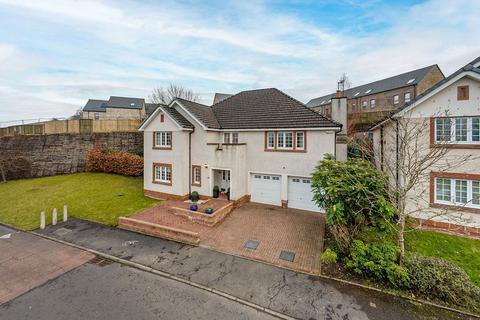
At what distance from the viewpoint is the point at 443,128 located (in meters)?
11.6

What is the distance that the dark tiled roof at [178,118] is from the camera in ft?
55.5

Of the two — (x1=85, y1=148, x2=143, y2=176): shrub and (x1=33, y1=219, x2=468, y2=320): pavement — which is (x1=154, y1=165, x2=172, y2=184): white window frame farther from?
(x1=85, y1=148, x2=143, y2=176): shrub

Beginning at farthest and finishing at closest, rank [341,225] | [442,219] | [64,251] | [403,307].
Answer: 1. [442,219]
2. [64,251]
3. [341,225]
4. [403,307]

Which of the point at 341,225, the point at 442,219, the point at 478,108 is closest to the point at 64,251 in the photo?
the point at 341,225

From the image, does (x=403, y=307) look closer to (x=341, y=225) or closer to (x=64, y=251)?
(x=341, y=225)

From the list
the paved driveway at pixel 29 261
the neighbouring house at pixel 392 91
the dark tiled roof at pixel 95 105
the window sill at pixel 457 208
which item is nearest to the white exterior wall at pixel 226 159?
the window sill at pixel 457 208

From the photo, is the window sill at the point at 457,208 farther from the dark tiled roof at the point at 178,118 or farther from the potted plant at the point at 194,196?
the dark tiled roof at the point at 178,118

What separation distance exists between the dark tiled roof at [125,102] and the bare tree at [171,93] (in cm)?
386

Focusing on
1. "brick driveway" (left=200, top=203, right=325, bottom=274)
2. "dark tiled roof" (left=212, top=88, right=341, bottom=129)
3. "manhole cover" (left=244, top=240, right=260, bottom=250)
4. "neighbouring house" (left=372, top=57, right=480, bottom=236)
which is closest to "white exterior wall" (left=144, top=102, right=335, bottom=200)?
"dark tiled roof" (left=212, top=88, right=341, bottom=129)

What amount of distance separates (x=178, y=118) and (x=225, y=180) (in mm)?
6253

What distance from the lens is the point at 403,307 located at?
23.1 ft

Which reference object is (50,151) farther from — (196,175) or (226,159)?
(226,159)

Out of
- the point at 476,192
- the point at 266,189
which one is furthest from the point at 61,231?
the point at 476,192

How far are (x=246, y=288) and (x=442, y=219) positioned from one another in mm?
11404
